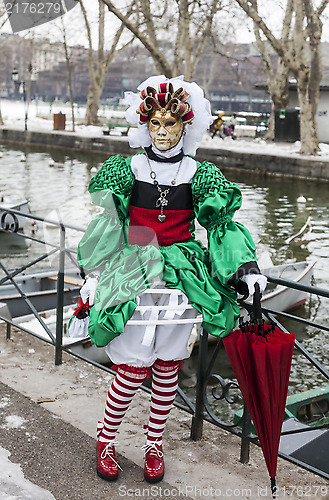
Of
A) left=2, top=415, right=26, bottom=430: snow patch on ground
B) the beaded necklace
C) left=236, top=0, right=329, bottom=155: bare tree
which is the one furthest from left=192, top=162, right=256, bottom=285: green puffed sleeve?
left=236, top=0, right=329, bottom=155: bare tree

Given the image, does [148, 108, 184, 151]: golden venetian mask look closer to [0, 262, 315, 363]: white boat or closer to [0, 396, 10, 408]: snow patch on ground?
[0, 396, 10, 408]: snow patch on ground

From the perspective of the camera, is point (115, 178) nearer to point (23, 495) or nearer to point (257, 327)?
point (257, 327)

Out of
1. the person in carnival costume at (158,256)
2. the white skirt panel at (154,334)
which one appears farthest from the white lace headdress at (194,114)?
the white skirt panel at (154,334)

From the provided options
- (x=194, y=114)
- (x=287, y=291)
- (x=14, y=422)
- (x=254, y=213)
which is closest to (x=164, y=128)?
(x=194, y=114)

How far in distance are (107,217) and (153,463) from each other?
3.71 ft

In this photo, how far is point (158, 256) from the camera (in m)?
2.72

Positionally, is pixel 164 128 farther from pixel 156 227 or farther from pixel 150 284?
pixel 150 284

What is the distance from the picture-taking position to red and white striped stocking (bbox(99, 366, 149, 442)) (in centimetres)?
279

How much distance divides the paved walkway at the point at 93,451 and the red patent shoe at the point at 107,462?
0.03 meters

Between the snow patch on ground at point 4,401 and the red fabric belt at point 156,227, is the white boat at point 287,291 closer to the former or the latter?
the snow patch on ground at point 4,401

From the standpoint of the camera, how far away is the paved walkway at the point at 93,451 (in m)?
2.78

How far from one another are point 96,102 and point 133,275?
103 ft

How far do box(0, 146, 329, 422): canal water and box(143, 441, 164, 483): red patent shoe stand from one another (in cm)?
431

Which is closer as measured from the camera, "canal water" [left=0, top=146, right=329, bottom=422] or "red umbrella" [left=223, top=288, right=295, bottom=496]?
"red umbrella" [left=223, top=288, right=295, bottom=496]
